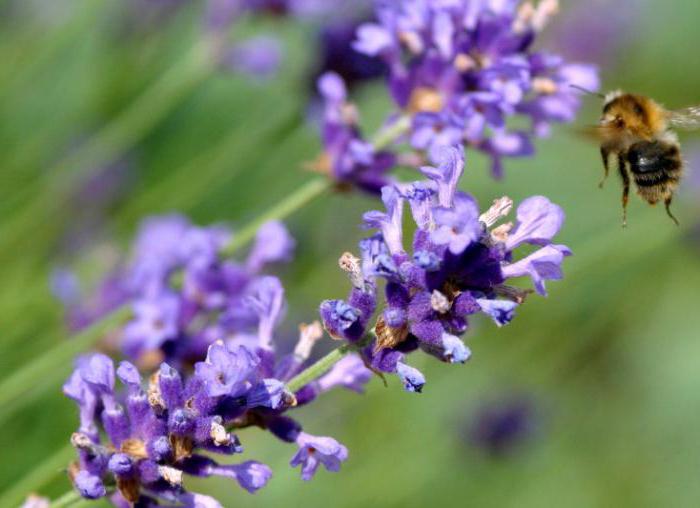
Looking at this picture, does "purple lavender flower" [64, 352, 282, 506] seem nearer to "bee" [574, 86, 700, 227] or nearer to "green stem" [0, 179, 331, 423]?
"green stem" [0, 179, 331, 423]

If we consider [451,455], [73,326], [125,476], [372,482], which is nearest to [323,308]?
[125,476]

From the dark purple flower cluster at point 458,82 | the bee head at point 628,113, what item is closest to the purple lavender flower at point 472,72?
the dark purple flower cluster at point 458,82

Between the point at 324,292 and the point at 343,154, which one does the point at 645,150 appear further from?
the point at 324,292

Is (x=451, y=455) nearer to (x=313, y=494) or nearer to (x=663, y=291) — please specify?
(x=313, y=494)

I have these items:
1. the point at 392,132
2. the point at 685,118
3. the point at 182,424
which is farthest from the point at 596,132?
the point at 182,424

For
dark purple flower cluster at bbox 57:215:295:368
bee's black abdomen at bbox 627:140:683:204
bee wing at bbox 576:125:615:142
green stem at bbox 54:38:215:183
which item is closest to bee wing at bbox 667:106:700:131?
bee's black abdomen at bbox 627:140:683:204
